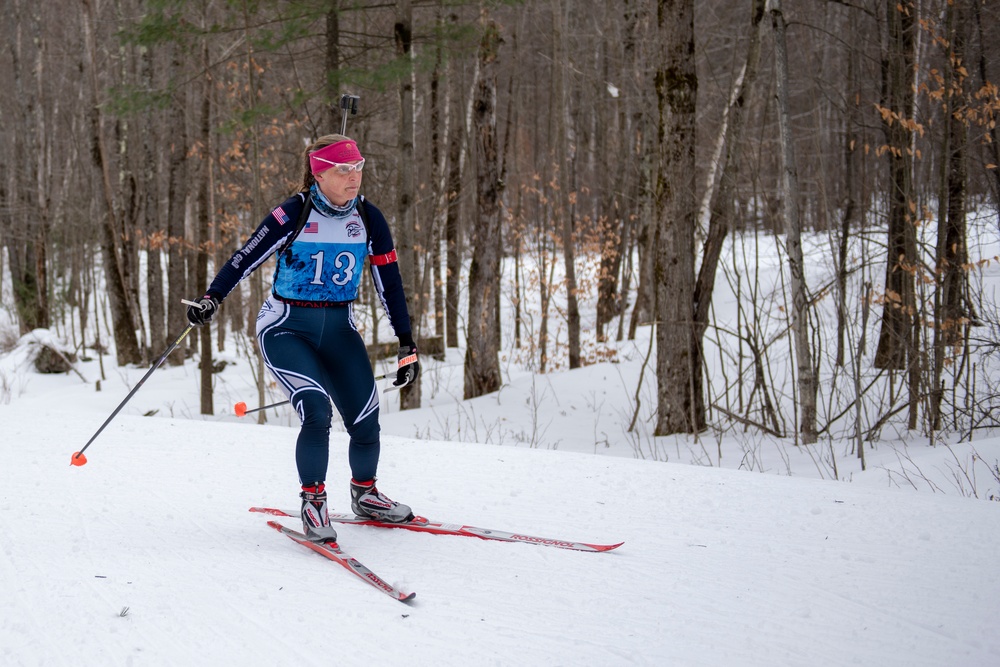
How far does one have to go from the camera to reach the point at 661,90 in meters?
8.48

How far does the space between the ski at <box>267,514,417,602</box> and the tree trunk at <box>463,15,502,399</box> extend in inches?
306

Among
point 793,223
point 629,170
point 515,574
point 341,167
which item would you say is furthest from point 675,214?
point 629,170

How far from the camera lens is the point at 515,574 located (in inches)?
139

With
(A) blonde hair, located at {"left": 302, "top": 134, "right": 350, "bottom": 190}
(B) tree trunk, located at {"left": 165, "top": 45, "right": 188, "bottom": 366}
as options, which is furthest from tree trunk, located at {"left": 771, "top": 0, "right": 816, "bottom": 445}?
(B) tree trunk, located at {"left": 165, "top": 45, "right": 188, "bottom": 366}

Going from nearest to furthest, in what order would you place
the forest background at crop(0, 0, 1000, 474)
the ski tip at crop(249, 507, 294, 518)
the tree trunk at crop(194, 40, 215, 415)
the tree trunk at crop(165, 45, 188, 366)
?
the ski tip at crop(249, 507, 294, 518)
the forest background at crop(0, 0, 1000, 474)
the tree trunk at crop(194, 40, 215, 415)
the tree trunk at crop(165, 45, 188, 366)

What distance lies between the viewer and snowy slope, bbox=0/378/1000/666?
109 inches

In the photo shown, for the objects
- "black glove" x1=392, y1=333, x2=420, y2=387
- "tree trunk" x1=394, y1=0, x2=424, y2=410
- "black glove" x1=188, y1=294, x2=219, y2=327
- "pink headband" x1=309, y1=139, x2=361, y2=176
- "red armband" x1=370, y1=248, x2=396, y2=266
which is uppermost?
"tree trunk" x1=394, y1=0, x2=424, y2=410

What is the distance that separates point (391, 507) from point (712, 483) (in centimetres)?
207

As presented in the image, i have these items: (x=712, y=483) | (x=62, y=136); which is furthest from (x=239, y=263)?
(x=62, y=136)

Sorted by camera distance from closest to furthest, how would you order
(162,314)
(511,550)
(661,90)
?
(511,550), (661,90), (162,314)

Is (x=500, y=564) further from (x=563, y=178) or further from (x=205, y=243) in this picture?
(x=563, y=178)

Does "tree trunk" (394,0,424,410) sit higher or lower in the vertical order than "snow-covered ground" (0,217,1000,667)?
higher

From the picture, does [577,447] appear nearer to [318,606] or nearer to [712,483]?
[712,483]

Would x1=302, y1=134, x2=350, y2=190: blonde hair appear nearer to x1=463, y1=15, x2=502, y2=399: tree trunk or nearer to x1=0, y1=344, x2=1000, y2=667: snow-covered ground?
x1=0, y1=344, x2=1000, y2=667: snow-covered ground
